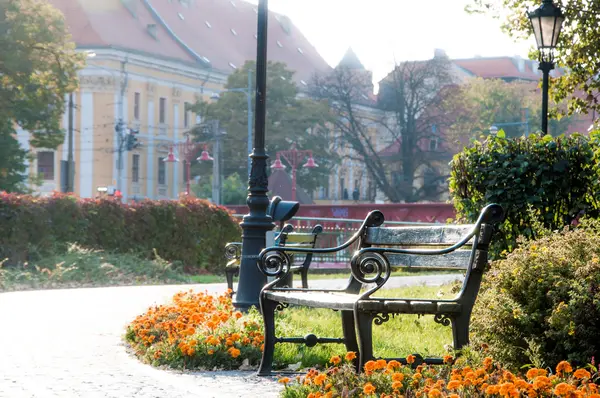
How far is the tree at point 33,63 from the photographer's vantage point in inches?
1695

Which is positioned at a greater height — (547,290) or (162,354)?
(547,290)

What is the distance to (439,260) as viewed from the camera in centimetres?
753

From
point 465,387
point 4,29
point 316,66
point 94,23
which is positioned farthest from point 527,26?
point 316,66

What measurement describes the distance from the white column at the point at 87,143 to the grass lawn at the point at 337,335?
61169mm

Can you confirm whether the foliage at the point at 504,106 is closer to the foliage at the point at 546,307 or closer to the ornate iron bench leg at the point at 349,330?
the ornate iron bench leg at the point at 349,330

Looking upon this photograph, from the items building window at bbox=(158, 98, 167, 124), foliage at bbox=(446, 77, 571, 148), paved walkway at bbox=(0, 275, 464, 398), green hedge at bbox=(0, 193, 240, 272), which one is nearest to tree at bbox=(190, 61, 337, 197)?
building window at bbox=(158, 98, 167, 124)

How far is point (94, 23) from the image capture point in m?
74.4

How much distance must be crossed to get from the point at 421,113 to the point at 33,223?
5780cm

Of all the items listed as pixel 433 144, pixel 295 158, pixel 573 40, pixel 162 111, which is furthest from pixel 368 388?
pixel 433 144

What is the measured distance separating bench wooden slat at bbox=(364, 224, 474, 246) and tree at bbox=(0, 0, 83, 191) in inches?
1423

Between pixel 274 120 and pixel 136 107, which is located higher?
pixel 136 107

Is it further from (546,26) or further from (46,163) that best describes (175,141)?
(546,26)

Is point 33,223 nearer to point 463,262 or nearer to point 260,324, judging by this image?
point 260,324

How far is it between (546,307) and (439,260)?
788 millimetres
